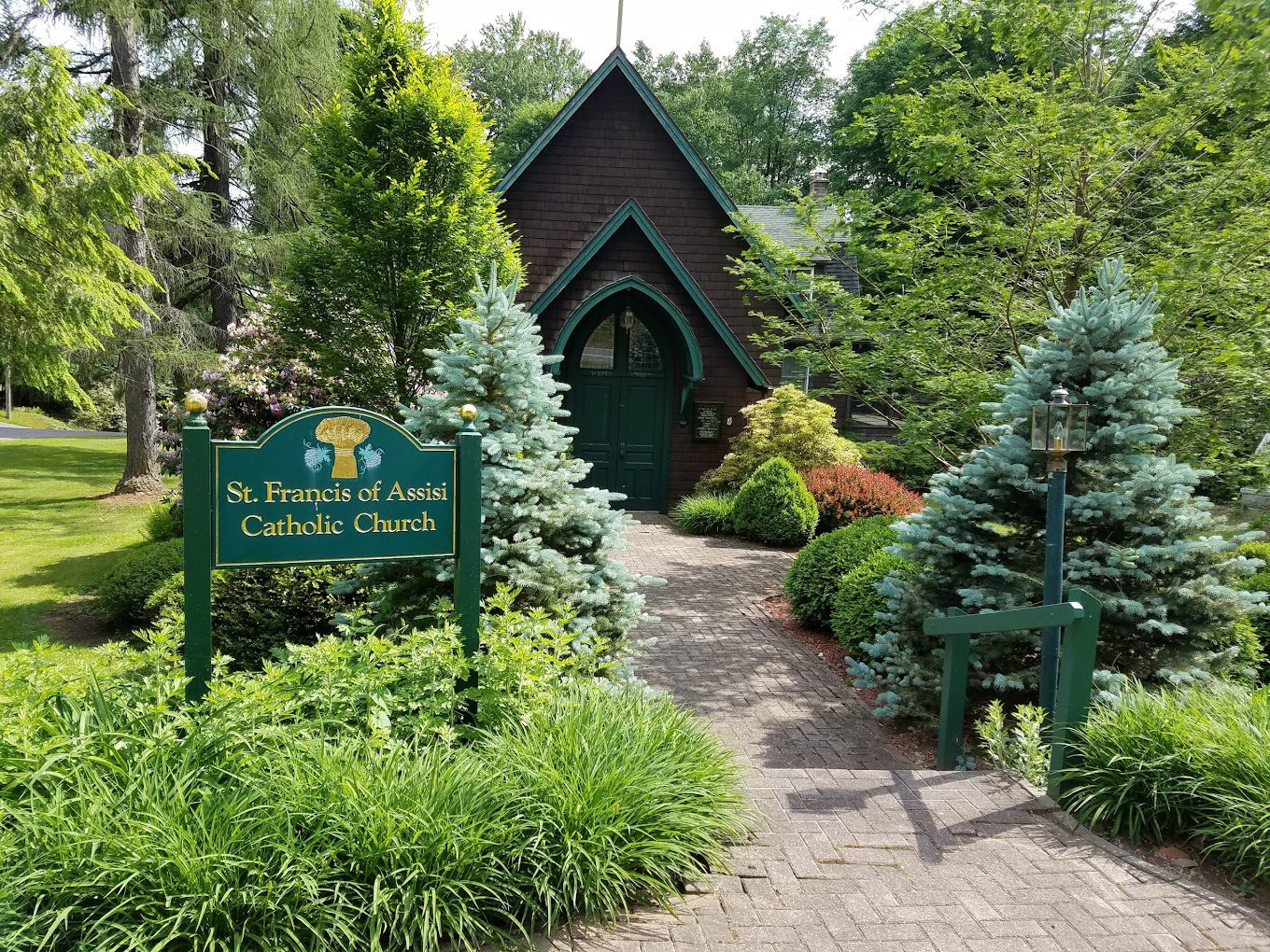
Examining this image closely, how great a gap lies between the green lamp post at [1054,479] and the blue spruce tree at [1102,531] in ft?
1.36

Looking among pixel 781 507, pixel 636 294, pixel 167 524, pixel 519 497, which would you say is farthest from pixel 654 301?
pixel 519 497

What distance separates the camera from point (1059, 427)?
4.54 meters

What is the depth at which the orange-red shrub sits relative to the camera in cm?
1200

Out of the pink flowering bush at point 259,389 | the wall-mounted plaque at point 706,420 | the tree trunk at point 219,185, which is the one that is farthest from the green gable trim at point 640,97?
the pink flowering bush at point 259,389

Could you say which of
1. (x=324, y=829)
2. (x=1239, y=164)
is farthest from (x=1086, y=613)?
(x=1239, y=164)

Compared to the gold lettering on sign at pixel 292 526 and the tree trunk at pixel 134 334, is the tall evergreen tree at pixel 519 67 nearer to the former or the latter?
the tree trunk at pixel 134 334

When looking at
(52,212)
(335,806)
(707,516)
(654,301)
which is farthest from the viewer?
(654,301)

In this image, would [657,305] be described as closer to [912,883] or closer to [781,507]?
[781,507]

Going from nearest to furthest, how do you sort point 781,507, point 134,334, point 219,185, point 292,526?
point 292,526 → point 781,507 → point 134,334 → point 219,185

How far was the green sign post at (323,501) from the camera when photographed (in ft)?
11.5

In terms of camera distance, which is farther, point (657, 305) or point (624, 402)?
point (624, 402)

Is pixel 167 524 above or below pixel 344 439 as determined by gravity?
below

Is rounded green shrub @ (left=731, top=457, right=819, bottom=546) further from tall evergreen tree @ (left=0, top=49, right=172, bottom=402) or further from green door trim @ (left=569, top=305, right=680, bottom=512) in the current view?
tall evergreen tree @ (left=0, top=49, right=172, bottom=402)

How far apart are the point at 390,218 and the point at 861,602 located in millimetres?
5789
